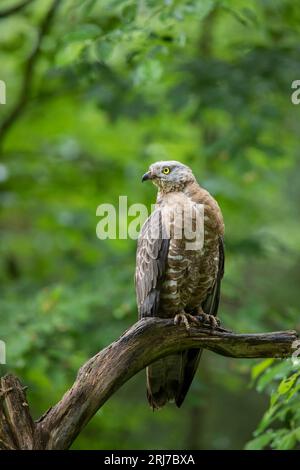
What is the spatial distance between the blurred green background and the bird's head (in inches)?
27.6

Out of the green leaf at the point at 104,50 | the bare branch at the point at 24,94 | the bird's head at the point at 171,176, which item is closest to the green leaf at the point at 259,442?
the bird's head at the point at 171,176

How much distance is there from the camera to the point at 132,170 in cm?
832

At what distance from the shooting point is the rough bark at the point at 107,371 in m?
3.68

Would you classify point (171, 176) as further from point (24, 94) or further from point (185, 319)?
point (24, 94)

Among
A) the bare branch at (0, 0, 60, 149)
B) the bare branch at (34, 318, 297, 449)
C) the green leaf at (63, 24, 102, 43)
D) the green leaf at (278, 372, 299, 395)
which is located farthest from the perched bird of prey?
the bare branch at (0, 0, 60, 149)

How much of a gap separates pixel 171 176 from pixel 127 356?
1572mm

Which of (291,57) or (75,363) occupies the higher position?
(291,57)

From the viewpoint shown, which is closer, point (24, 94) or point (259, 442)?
point (259, 442)

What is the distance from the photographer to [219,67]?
750 centimetres

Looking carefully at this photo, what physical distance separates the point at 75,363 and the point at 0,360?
0.87 meters

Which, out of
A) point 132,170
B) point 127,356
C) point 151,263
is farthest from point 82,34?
point 132,170

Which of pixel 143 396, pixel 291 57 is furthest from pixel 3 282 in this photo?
pixel 291 57

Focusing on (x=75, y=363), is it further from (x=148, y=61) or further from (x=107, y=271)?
(x=148, y=61)

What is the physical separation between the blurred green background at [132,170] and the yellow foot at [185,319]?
4.63 feet
